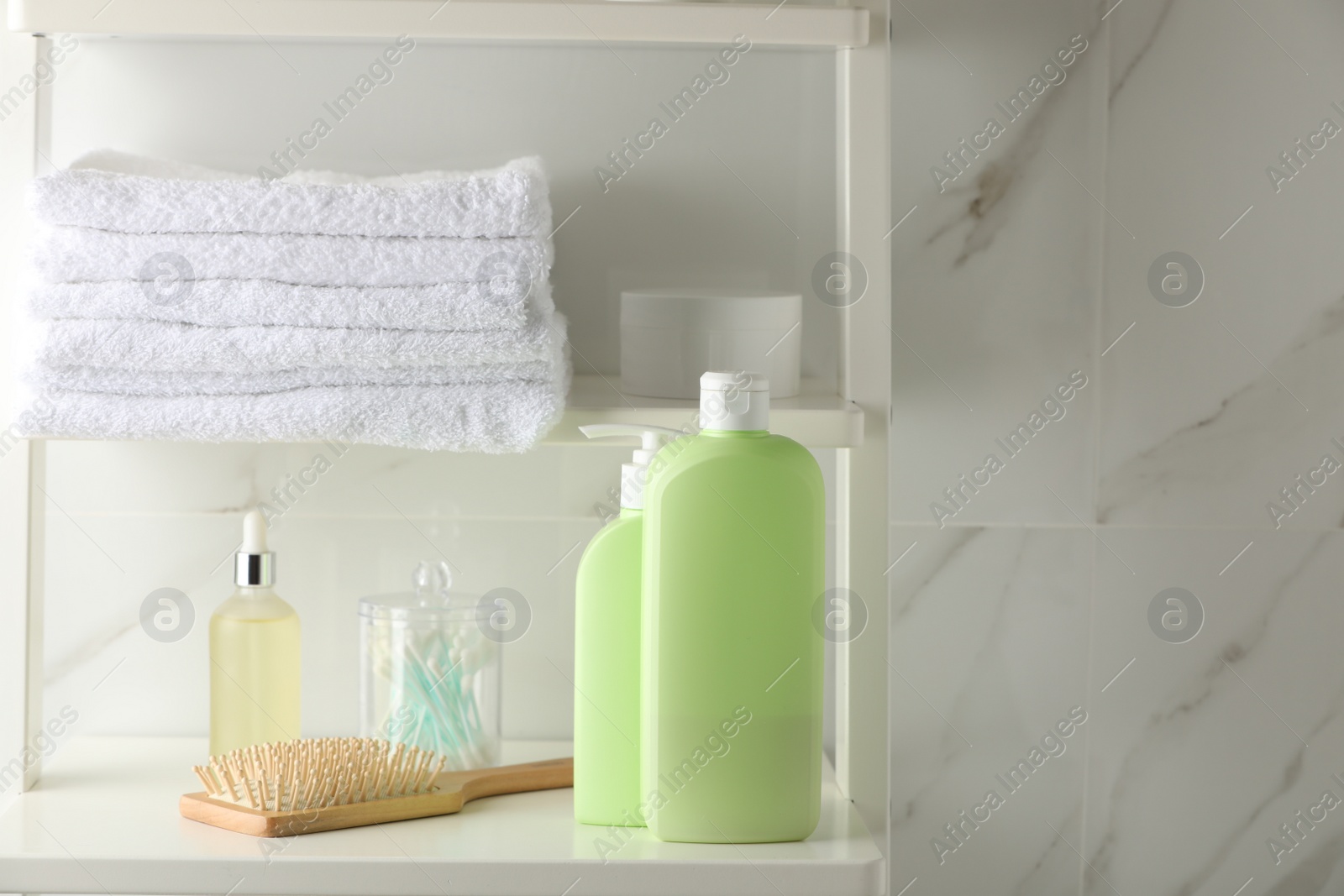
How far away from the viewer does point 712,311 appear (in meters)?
0.64

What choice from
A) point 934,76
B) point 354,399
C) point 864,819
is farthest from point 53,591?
point 934,76

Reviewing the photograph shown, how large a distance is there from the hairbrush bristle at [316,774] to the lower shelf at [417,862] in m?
0.02

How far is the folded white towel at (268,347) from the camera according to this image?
61 cm

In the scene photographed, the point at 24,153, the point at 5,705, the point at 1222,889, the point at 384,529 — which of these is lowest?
the point at 1222,889

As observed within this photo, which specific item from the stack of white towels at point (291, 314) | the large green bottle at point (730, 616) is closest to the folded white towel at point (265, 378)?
the stack of white towels at point (291, 314)

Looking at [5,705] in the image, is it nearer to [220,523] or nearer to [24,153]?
[220,523]

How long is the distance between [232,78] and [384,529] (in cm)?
31

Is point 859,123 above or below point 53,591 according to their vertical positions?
above

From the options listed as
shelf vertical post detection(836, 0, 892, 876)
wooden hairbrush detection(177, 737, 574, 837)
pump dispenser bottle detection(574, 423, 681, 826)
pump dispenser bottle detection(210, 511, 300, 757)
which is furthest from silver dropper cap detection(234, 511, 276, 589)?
shelf vertical post detection(836, 0, 892, 876)

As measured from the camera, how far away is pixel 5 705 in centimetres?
77

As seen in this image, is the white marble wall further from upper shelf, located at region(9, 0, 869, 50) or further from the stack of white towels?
the stack of white towels

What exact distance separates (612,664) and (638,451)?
114 millimetres

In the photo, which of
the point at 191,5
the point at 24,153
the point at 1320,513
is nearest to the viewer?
the point at 191,5

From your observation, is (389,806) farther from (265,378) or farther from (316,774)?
(265,378)
